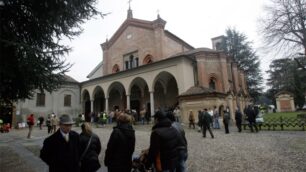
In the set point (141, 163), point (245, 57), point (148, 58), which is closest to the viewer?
point (141, 163)

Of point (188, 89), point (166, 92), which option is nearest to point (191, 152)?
point (188, 89)

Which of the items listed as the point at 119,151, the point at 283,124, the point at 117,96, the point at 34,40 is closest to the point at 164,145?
the point at 119,151

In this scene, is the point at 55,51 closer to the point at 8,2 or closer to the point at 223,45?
the point at 8,2

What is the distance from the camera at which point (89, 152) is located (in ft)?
12.5

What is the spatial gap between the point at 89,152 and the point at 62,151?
546mm

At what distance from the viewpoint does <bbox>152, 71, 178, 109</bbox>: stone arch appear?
86.0 feet

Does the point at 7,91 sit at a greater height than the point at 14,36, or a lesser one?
lesser

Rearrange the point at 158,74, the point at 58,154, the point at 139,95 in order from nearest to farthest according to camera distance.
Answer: the point at 58,154, the point at 158,74, the point at 139,95

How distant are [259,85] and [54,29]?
145ft

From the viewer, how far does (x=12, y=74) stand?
23.7ft

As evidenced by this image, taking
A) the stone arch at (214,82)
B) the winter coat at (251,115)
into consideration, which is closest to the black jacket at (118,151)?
the winter coat at (251,115)

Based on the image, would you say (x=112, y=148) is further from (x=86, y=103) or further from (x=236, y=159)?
(x=86, y=103)

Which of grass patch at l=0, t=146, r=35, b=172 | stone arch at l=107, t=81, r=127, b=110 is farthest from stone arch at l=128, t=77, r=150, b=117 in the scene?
grass patch at l=0, t=146, r=35, b=172

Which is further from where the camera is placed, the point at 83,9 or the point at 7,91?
the point at 83,9
